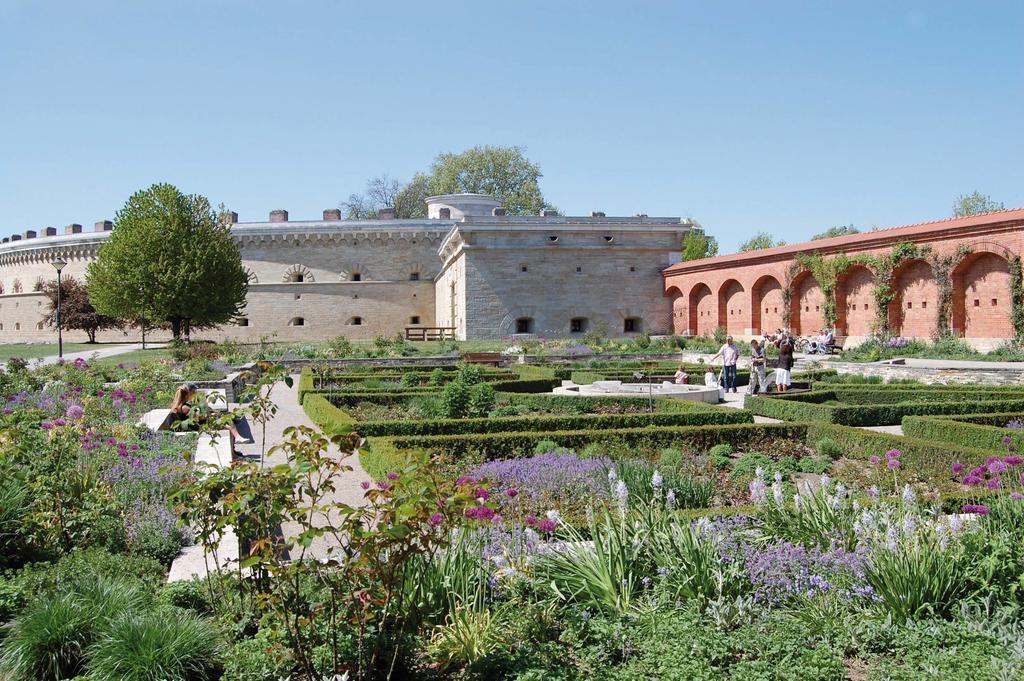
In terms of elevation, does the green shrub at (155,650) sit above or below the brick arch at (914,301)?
below

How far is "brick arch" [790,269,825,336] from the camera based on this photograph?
86.5 ft

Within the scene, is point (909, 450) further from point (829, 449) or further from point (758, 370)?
point (758, 370)

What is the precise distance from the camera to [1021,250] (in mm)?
19734

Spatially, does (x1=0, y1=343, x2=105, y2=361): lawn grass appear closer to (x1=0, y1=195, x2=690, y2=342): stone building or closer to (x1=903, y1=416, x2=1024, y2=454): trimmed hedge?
(x1=0, y1=195, x2=690, y2=342): stone building

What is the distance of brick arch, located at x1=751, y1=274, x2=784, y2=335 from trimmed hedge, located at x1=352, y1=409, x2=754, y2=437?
1848 centimetres

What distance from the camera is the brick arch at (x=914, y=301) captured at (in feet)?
73.7

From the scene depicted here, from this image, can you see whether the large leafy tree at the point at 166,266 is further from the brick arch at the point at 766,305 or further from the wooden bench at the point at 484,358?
the brick arch at the point at 766,305

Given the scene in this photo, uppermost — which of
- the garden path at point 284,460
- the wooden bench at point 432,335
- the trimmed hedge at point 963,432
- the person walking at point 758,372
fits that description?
the wooden bench at point 432,335

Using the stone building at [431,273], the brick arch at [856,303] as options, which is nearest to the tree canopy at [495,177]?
the stone building at [431,273]

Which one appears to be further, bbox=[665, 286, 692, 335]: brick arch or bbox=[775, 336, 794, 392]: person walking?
bbox=[665, 286, 692, 335]: brick arch

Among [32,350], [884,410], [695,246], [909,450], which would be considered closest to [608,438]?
[909,450]

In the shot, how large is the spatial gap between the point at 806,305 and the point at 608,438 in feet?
66.0

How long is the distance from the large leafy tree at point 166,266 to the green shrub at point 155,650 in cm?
3139

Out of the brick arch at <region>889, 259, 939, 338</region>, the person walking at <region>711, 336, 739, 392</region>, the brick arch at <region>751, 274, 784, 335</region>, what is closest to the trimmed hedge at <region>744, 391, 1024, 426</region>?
the person walking at <region>711, 336, 739, 392</region>
